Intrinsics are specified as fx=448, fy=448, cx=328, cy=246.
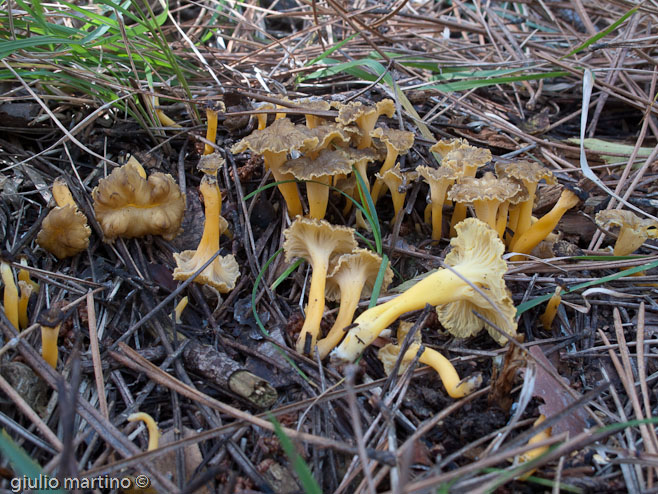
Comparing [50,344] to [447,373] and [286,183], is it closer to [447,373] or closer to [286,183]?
[286,183]

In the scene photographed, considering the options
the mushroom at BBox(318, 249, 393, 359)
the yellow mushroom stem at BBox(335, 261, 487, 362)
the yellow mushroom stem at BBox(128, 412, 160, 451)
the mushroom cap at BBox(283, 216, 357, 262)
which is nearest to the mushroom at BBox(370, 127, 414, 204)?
the mushroom cap at BBox(283, 216, 357, 262)

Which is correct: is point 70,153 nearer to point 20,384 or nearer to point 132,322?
point 132,322

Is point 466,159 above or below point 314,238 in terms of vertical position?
above

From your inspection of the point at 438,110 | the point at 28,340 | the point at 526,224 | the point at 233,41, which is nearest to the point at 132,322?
the point at 28,340

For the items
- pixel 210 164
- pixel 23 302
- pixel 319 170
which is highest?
pixel 210 164

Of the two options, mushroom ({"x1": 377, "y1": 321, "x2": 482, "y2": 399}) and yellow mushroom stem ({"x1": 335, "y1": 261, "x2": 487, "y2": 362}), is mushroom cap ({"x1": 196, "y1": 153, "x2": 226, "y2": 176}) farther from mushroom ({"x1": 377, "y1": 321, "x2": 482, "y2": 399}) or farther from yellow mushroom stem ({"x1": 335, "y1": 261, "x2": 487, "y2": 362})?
mushroom ({"x1": 377, "y1": 321, "x2": 482, "y2": 399})

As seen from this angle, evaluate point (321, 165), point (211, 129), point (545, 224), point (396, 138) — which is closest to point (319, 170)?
point (321, 165)
